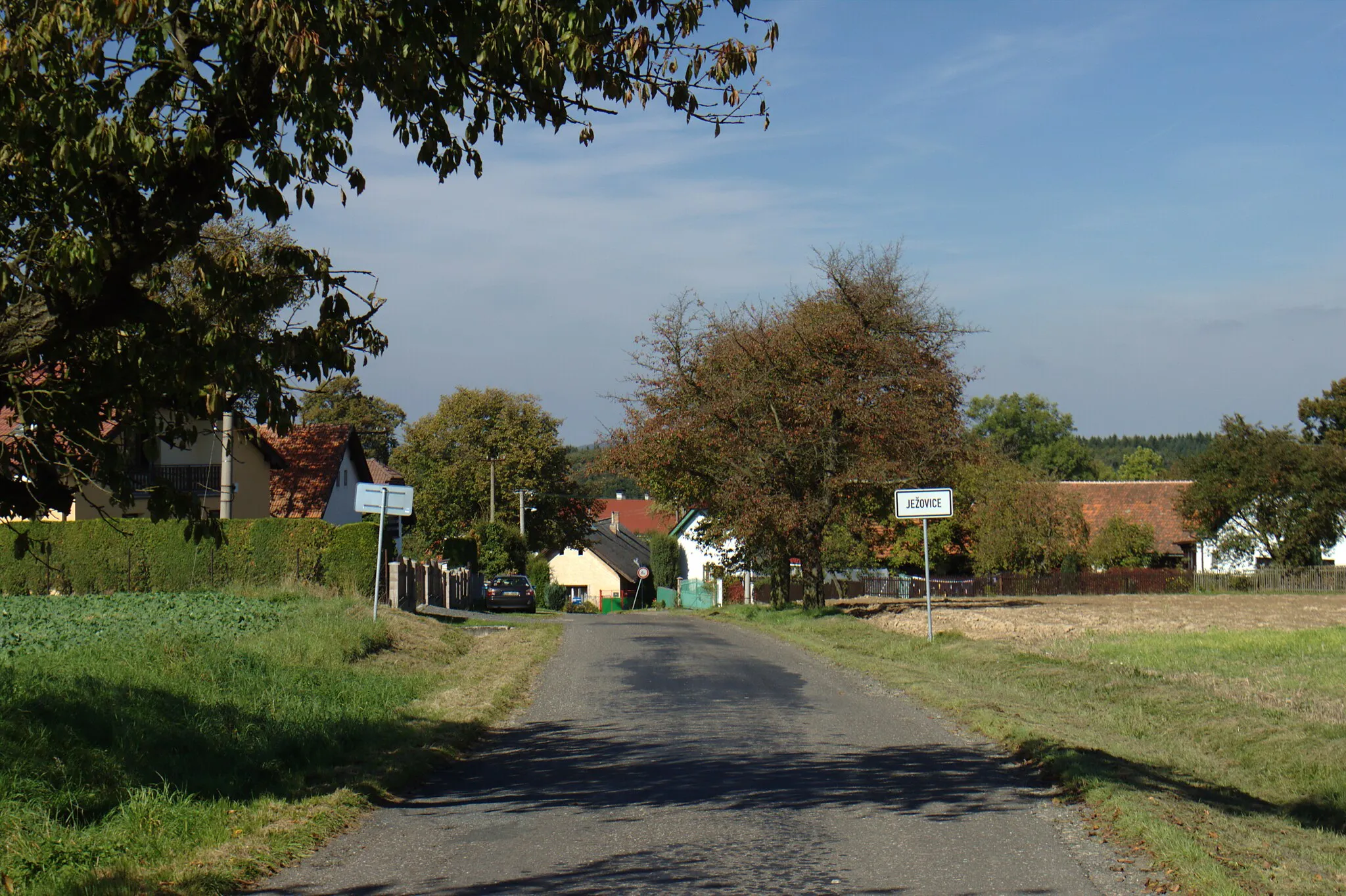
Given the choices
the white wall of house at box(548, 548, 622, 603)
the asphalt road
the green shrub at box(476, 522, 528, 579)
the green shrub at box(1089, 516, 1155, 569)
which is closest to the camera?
the asphalt road

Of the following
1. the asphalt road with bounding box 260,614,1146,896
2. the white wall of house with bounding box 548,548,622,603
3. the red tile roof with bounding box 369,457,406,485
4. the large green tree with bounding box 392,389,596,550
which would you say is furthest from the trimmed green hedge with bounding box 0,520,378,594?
the white wall of house with bounding box 548,548,622,603

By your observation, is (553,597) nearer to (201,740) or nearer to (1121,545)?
(1121,545)

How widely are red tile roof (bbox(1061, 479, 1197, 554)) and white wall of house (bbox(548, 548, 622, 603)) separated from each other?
32.6m

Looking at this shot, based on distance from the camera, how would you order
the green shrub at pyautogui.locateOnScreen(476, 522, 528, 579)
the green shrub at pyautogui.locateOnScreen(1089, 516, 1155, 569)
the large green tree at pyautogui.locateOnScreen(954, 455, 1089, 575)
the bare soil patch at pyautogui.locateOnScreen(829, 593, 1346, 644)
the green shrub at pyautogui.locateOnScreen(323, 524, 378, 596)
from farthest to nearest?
the green shrub at pyautogui.locateOnScreen(476, 522, 528, 579)
the green shrub at pyautogui.locateOnScreen(1089, 516, 1155, 569)
the large green tree at pyautogui.locateOnScreen(954, 455, 1089, 575)
the green shrub at pyautogui.locateOnScreen(323, 524, 378, 596)
the bare soil patch at pyautogui.locateOnScreen(829, 593, 1346, 644)

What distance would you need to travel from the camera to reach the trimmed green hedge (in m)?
31.0

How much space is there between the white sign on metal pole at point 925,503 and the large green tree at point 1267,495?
43987 millimetres

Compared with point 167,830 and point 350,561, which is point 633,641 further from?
point 167,830

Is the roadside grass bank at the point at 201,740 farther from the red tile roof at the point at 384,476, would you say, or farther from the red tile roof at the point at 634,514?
the red tile roof at the point at 634,514

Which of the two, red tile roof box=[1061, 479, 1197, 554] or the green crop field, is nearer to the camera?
the green crop field

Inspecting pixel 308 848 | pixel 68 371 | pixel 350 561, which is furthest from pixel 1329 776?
pixel 350 561

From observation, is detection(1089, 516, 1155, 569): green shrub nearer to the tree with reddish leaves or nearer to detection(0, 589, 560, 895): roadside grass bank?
the tree with reddish leaves

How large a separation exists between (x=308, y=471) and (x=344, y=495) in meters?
3.00

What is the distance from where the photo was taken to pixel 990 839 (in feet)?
22.9

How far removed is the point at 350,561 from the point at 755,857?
26505mm
